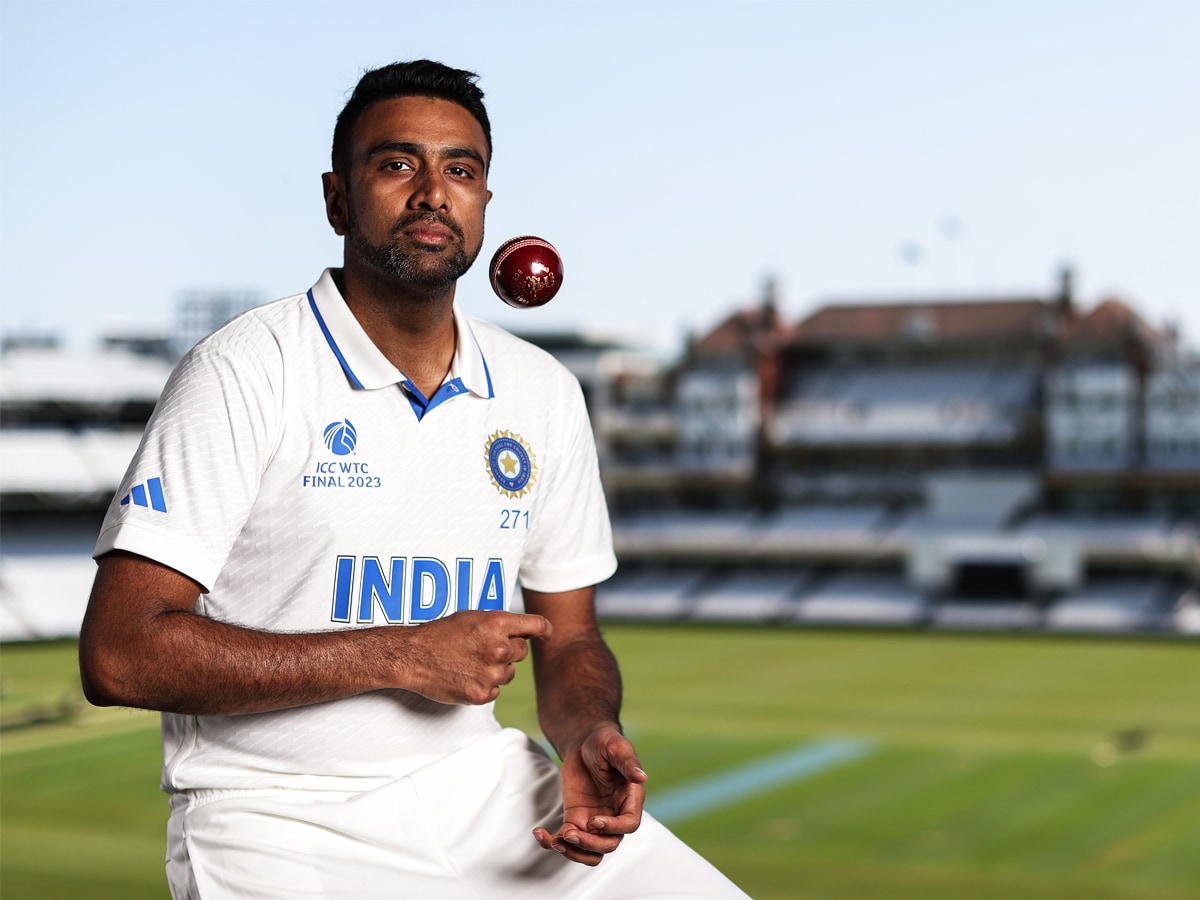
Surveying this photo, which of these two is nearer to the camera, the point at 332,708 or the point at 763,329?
the point at 332,708

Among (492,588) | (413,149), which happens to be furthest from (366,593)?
(413,149)

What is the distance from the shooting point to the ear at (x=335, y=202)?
236 cm

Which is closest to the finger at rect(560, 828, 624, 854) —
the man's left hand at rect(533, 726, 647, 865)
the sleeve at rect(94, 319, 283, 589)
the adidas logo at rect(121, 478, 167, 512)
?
the man's left hand at rect(533, 726, 647, 865)

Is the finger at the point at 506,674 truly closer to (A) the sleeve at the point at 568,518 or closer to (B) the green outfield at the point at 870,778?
(A) the sleeve at the point at 568,518

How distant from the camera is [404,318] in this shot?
2.39 meters

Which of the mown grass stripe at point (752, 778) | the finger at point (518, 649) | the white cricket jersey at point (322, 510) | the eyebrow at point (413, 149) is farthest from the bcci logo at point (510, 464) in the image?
the mown grass stripe at point (752, 778)

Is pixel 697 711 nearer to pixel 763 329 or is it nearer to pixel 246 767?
pixel 246 767

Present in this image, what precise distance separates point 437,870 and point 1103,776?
16.9 metres

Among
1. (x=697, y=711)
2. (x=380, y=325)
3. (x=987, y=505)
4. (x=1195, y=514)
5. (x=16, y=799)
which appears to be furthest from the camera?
(x=987, y=505)

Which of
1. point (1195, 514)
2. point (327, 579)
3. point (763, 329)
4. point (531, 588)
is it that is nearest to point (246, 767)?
point (327, 579)

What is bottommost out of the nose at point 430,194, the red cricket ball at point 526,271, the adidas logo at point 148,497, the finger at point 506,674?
the finger at point 506,674

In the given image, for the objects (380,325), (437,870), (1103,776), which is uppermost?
(380,325)

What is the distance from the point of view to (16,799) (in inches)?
655

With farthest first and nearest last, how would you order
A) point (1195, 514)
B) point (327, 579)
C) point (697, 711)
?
point (1195, 514), point (697, 711), point (327, 579)
